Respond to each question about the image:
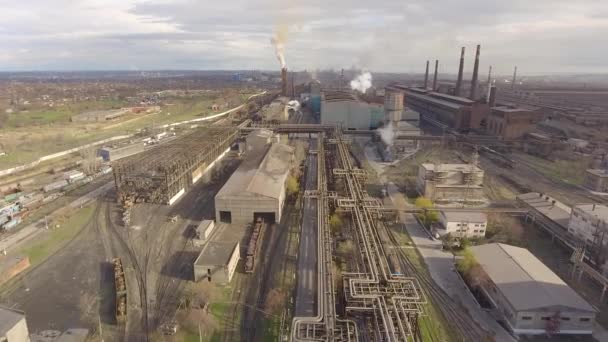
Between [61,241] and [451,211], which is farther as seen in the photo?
[451,211]

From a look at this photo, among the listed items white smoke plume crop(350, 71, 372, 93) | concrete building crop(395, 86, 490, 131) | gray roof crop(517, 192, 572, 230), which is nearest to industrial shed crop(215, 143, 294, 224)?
gray roof crop(517, 192, 572, 230)

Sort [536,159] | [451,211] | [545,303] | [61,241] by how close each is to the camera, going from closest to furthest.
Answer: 1. [545,303]
2. [61,241]
3. [451,211]
4. [536,159]

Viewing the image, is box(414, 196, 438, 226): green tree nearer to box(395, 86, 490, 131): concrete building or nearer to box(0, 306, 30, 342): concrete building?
box(0, 306, 30, 342): concrete building

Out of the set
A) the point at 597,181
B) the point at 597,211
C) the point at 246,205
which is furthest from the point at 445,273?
the point at 597,181

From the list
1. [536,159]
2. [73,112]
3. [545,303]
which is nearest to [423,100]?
[536,159]

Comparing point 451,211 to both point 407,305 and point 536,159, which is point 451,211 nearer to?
point 407,305

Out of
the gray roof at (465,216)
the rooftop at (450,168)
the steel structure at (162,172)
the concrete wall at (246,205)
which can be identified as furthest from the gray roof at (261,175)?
the rooftop at (450,168)

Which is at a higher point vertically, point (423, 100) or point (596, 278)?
point (423, 100)
